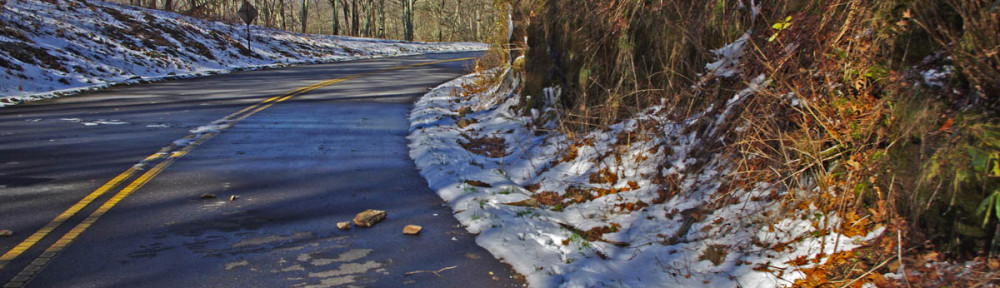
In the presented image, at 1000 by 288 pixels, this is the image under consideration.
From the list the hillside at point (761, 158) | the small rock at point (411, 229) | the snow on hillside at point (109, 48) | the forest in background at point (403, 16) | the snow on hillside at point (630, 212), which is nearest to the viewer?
the hillside at point (761, 158)

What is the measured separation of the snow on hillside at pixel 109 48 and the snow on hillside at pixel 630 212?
12.1 m

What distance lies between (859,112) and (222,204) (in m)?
5.86

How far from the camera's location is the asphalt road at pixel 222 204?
4.79 metres

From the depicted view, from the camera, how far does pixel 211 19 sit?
124 feet

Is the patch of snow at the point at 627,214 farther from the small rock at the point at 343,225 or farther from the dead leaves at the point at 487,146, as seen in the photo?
the small rock at the point at 343,225

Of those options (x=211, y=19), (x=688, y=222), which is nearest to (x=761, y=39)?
(x=688, y=222)

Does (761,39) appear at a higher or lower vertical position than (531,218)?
higher

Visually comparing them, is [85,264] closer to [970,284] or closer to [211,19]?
[970,284]

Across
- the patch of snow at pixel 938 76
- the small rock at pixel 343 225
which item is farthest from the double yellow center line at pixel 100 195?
the patch of snow at pixel 938 76

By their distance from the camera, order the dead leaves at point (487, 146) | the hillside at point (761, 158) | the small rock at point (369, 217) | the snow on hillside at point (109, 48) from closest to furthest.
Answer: the hillside at point (761, 158)
the small rock at point (369, 217)
the dead leaves at point (487, 146)
the snow on hillside at point (109, 48)

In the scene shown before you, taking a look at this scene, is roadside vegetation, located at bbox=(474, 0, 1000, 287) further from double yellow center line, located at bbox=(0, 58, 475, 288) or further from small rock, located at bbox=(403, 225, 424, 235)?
double yellow center line, located at bbox=(0, 58, 475, 288)

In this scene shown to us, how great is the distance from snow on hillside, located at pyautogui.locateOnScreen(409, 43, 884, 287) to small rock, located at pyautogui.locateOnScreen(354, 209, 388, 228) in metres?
0.77

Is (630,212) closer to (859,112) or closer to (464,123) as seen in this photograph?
(859,112)

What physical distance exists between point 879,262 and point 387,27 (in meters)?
111
